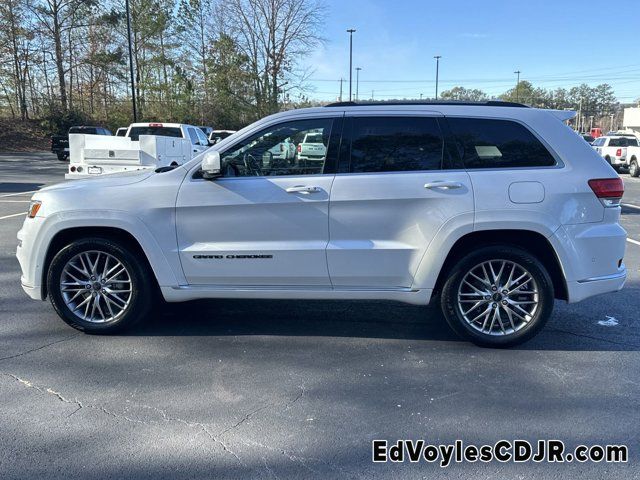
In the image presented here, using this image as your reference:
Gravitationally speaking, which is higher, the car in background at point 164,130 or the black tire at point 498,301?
the car in background at point 164,130

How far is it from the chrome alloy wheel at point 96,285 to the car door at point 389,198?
5.96 feet

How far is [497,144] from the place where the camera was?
4.14m

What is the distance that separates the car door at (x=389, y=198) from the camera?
159 inches

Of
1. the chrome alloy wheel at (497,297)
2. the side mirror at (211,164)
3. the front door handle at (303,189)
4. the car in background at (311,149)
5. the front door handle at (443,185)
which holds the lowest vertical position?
the chrome alloy wheel at (497,297)

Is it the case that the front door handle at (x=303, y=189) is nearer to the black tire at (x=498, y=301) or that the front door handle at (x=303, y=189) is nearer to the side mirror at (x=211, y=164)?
the side mirror at (x=211, y=164)

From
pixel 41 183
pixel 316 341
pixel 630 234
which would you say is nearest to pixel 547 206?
pixel 316 341

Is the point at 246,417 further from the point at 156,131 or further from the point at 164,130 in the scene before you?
the point at 164,130

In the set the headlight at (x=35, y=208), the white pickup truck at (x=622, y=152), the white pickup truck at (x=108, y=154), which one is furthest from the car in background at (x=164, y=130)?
the white pickup truck at (x=622, y=152)

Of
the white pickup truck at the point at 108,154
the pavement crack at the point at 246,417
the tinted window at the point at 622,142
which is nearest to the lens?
the pavement crack at the point at 246,417

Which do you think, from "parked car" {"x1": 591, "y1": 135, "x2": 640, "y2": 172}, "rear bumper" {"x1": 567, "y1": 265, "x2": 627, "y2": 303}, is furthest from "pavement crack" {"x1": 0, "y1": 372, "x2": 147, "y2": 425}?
"parked car" {"x1": 591, "y1": 135, "x2": 640, "y2": 172}

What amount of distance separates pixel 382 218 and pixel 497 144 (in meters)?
1.11

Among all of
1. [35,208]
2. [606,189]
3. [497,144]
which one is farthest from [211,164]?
[606,189]

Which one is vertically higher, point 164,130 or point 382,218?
point 164,130

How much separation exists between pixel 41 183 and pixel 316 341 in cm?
1614
